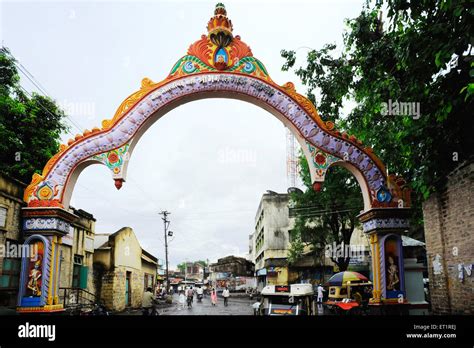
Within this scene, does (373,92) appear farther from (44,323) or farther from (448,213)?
(44,323)

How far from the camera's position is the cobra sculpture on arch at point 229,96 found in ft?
30.1

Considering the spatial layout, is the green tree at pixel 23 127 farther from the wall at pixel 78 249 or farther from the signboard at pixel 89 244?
the signboard at pixel 89 244

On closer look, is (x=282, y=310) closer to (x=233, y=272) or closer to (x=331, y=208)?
(x=331, y=208)

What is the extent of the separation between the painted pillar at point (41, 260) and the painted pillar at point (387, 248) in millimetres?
7183

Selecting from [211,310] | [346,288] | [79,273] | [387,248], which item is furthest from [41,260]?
[211,310]

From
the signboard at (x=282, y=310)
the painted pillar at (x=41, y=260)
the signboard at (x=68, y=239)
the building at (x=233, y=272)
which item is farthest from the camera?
the building at (x=233, y=272)

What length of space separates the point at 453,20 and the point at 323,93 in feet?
18.2

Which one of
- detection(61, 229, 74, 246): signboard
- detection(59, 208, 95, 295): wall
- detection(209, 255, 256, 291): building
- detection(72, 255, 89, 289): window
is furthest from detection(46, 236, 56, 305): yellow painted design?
detection(209, 255, 256, 291): building

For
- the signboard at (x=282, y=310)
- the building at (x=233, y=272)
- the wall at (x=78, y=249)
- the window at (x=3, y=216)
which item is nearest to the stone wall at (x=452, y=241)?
the signboard at (x=282, y=310)

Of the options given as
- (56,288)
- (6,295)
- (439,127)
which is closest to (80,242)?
(6,295)

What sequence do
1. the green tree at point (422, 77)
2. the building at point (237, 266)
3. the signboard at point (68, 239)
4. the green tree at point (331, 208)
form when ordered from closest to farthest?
the green tree at point (422, 77) < the signboard at point (68, 239) < the green tree at point (331, 208) < the building at point (237, 266)

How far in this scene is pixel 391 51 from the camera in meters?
9.38

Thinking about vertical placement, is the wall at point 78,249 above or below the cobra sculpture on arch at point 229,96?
below

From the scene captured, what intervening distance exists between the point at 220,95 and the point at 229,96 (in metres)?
0.23
